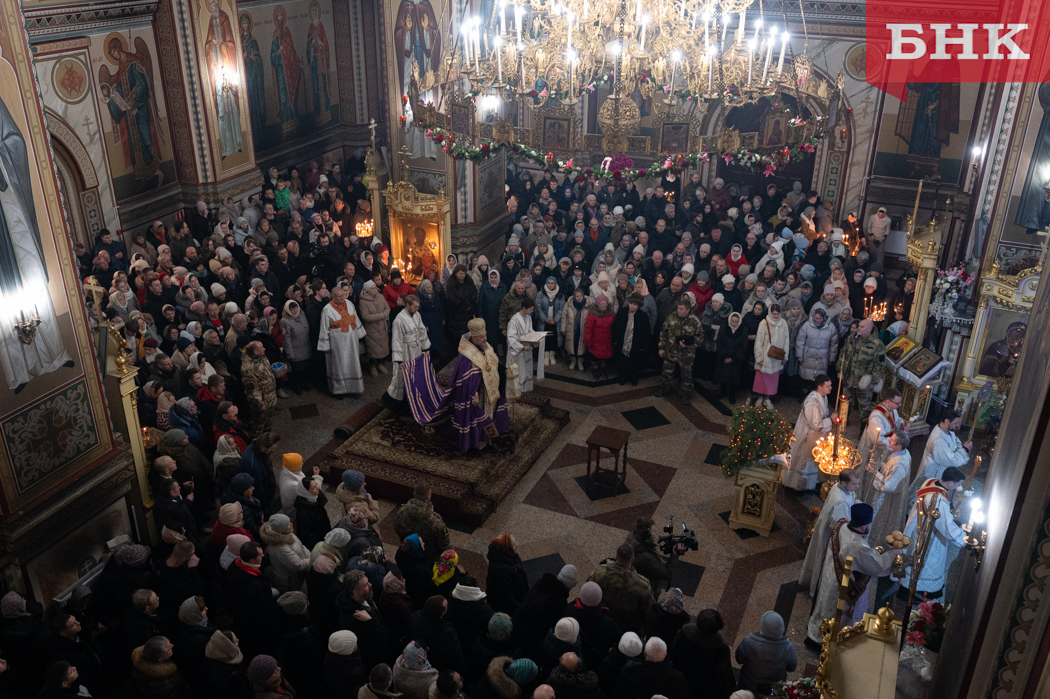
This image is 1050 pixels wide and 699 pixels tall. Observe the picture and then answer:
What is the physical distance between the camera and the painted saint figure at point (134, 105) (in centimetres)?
1318

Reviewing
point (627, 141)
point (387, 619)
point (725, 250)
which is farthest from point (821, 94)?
point (725, 250)

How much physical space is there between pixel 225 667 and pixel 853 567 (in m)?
4.60

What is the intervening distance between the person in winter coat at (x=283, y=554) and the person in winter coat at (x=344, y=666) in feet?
4.06

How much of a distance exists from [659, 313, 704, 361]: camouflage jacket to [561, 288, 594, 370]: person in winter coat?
3.72 ft

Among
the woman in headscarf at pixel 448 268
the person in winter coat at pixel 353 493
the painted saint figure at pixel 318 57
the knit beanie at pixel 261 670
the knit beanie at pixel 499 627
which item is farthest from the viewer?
the painted saint figure at pixel 318 57

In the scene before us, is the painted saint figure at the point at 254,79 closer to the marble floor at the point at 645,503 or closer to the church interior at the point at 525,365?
the church interior at the point at 525,365

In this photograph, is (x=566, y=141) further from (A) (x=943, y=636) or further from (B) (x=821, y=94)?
(A) (x=943, y=636)

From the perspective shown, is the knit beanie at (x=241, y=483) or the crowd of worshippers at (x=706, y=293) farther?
the crowd of worshippers at (x=706, y=293)

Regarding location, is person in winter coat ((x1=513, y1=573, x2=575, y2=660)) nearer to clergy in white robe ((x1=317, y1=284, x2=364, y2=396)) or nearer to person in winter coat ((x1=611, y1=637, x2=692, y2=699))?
person in winter coat ((x1=611, y1=637, x2=692, y2=699))

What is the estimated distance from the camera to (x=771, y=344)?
10438 mm

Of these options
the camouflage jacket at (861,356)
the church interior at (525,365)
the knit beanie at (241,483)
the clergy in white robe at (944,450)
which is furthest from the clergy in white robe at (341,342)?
the clergy in white robe at (944,450)

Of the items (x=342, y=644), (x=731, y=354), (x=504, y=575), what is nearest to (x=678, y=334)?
(x=731, y=354)

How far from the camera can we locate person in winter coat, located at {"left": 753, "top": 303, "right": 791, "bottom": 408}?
1041cm

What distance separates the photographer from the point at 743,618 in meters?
7.56
